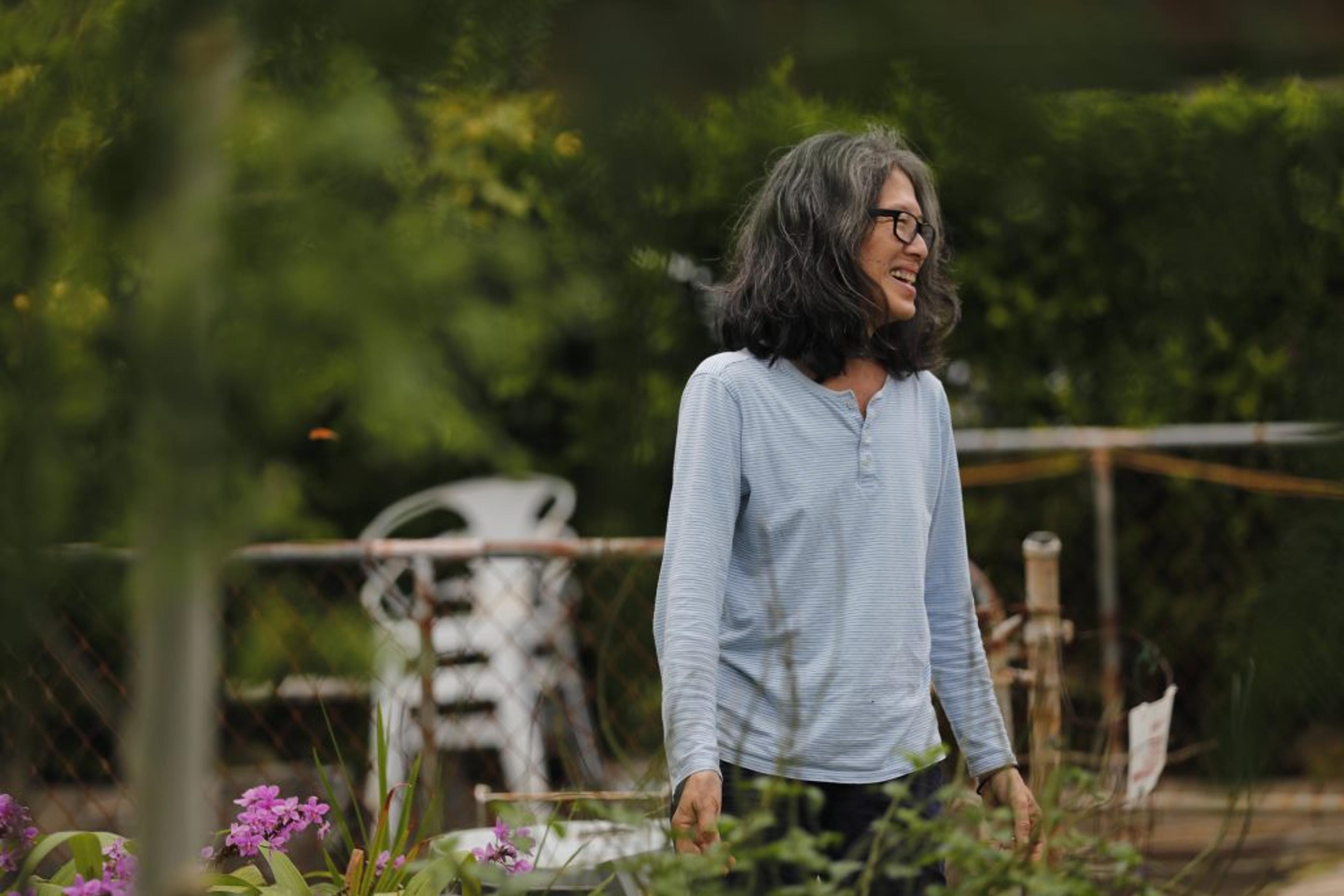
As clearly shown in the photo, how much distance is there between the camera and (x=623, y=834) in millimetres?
1614

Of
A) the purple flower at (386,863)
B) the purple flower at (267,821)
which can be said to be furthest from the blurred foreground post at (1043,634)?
the purple flower at (267,821)

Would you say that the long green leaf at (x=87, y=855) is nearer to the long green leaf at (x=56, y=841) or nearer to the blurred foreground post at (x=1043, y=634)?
the long green leaf at (x=56, y=841)

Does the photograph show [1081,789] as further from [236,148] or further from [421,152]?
[236,148]

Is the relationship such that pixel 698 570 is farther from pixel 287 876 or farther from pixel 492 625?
pixel 492 625

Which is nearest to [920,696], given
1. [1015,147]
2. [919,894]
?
[919,894]

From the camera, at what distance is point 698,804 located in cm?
165

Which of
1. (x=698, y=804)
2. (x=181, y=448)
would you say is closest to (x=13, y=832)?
(x=181, y=448)

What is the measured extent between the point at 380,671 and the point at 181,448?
1.94ft

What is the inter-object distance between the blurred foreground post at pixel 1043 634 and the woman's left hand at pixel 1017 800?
2.10ft

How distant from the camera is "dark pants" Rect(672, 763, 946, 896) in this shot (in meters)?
1.52

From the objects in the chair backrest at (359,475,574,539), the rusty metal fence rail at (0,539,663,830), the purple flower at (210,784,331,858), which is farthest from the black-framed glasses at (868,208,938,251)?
the chair backrest at (359,475,574,539)

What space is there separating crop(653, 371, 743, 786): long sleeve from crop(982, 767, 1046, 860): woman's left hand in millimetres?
344

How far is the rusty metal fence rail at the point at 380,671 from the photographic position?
3.42ft

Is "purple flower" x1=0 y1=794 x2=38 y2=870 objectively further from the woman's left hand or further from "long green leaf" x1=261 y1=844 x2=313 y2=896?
the woman's left hand
